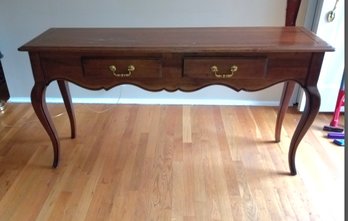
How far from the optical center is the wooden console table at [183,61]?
4.36 ft

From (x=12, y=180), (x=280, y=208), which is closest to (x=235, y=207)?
(x=280, y=208)

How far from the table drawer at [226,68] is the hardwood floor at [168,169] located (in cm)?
61

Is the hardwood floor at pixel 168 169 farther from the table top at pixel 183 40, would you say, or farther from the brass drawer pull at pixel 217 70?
the table top at pixel 183 40

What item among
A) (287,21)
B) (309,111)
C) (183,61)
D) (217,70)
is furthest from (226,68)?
(287,21)

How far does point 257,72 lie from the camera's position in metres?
1.37

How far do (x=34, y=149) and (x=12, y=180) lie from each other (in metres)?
0.29

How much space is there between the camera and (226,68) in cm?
136

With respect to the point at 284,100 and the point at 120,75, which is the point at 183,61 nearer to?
the point at 120,75

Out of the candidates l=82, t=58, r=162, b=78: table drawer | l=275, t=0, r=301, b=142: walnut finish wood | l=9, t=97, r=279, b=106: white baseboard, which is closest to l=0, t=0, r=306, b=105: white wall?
l=275, t=0, r=301, b=142: walnut finish wood

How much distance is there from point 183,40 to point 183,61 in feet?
0.42

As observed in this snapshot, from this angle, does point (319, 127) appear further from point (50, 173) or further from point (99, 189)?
point (50, 173)

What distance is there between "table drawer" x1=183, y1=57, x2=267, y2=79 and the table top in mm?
52

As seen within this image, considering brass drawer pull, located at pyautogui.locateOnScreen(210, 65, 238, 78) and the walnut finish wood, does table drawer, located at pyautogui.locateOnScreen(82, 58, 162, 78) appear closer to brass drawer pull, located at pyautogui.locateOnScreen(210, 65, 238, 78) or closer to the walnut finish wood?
brass drawer pull, located at pyautogui.locateOnScreen(210, 65, 238, 78)

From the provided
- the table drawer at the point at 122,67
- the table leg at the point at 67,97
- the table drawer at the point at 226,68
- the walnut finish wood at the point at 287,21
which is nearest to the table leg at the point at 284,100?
the walnut finish wood at the point at 287,21
